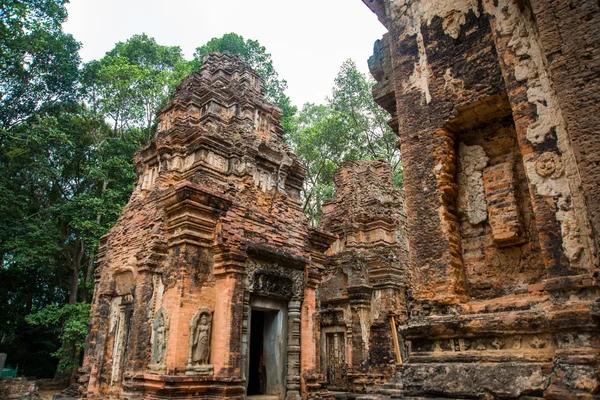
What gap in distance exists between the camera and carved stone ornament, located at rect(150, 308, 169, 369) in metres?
7.57

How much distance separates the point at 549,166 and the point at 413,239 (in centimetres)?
144

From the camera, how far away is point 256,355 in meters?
11.2

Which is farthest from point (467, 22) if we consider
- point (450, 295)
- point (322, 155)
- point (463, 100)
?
point (322, 155)

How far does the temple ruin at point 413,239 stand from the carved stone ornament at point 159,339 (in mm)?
56

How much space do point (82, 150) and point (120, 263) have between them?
585 inches

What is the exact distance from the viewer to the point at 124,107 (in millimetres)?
21828

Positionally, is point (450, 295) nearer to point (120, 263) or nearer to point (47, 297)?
point (120, 263)

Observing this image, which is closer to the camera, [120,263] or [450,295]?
[450,295]

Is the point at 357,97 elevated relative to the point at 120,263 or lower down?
elevated

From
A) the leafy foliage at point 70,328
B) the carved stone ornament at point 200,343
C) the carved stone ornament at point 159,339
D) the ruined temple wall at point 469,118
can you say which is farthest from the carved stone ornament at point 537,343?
the leafy foliage at point 70,328

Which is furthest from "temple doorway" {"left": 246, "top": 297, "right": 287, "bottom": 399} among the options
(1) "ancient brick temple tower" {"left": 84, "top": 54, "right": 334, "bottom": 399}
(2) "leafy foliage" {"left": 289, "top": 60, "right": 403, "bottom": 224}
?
(2) "leafy foliage" {"left": 289, "top": 60, "right": 403, "bottom": 224}

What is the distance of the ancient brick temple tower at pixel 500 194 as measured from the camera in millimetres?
3137

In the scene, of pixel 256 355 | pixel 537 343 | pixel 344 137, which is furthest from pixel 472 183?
pixel 344 137

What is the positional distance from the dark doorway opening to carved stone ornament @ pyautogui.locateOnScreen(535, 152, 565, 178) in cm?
763
